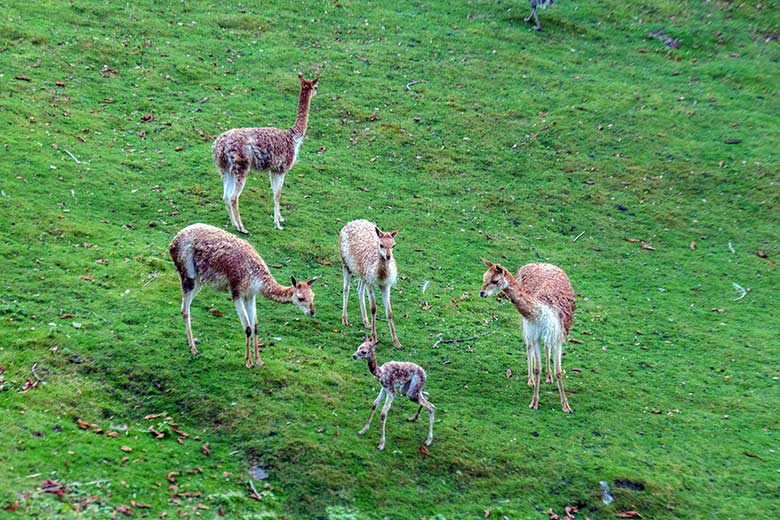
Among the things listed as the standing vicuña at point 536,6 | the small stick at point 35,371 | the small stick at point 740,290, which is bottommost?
the small stick at point 35,371

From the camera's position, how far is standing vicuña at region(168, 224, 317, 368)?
11.0 m

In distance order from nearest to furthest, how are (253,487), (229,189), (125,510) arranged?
(125,510)
(253,487)
(229,189)

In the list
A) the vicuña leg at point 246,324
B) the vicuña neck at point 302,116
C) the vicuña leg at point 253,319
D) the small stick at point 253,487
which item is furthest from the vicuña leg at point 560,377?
the vicuña neck at point 302,116

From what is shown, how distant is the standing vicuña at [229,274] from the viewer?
11.0 m

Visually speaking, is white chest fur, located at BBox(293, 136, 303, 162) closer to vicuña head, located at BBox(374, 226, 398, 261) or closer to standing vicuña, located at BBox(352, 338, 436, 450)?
vicuña head, located at BBox(374, 226, 398, 261)

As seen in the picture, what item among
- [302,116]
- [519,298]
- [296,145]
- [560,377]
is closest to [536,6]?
[302,116]

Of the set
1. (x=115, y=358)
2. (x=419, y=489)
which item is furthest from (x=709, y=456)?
(x=115, y=358)

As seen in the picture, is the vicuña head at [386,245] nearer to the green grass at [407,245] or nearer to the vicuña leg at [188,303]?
the green grass at [407,245]

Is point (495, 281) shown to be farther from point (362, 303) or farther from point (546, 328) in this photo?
point (362, 303)

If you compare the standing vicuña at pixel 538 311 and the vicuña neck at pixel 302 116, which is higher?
the vicuña neck at pixel 302 116

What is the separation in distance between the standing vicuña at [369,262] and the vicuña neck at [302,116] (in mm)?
3872

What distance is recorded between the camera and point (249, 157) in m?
15.1

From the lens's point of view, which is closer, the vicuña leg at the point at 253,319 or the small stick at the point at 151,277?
the vicuña leg at the point at 253,319

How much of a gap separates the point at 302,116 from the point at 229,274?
6116 mm
